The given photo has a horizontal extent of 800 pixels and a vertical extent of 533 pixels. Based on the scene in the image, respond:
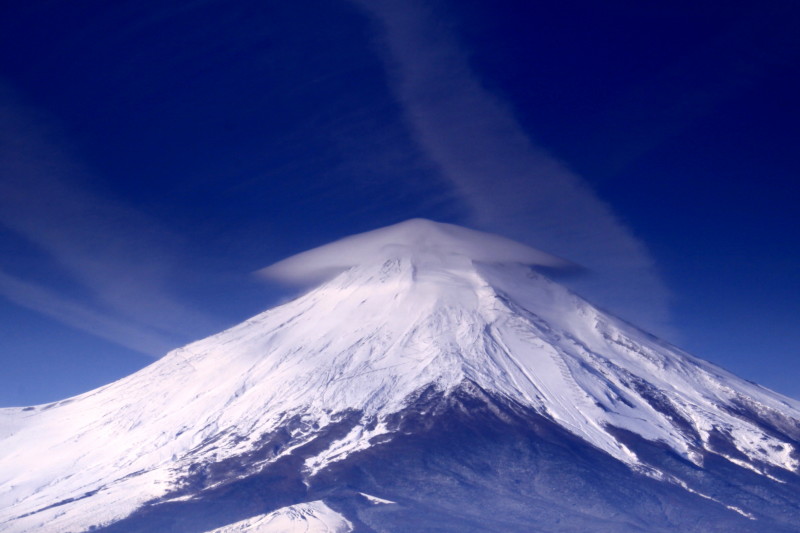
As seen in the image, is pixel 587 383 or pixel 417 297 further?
pixel 417 297

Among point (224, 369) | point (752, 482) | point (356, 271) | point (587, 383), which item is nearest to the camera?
point (752, 482)

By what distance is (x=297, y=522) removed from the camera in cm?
4222

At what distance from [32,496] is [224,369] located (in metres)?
19.0

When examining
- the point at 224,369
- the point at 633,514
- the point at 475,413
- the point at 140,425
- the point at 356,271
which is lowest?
the point at 633,514

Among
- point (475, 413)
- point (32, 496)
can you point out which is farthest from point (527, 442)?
point (32, 496)

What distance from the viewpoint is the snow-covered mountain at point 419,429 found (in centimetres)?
4703

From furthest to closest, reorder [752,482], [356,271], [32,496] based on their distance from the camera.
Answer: [356,271] < [32,496] < [752,482]

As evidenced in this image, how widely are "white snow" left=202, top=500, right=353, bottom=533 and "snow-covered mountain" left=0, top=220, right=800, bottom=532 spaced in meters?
0.16

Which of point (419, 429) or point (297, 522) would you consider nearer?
point (297, 522)

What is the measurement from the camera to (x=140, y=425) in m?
65.1

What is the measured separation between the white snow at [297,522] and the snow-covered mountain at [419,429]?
0.16 meters

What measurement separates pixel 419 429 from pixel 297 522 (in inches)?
568

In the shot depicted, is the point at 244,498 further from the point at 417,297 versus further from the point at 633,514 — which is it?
the point at 417,297

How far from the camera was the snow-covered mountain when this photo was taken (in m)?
47.0
